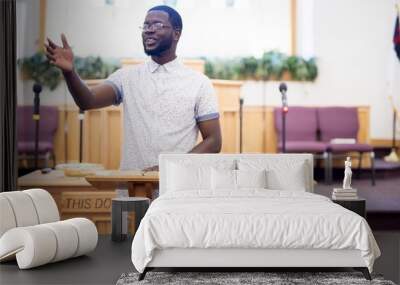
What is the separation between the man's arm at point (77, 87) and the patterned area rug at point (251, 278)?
113 inches

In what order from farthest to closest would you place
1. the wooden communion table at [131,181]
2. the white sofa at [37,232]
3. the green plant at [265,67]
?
the green plant at [265,67] → the wooden communion table at [131,181] → the white sofa at [37,232]

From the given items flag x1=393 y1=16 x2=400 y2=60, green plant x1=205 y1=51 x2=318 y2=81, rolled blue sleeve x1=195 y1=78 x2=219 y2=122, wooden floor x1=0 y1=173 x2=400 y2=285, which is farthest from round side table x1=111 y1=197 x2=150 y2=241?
flag x1=393 y1=16 x2=400 y2=60

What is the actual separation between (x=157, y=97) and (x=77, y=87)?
0.82 meters

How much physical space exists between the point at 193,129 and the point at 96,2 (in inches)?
64.6

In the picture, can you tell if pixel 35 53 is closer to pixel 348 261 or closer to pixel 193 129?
pixel 193 129

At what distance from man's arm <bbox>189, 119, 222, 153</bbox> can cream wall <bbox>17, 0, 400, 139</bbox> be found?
0.51 meters

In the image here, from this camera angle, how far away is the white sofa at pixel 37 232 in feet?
16.9

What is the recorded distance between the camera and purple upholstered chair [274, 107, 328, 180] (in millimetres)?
7730

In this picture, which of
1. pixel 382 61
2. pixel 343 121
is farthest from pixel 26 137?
pixel 382 61

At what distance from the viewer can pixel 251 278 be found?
16.0 ft

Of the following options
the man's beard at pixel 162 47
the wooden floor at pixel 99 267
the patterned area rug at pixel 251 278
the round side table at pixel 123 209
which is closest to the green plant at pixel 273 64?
the man's beard at pixel 162 47

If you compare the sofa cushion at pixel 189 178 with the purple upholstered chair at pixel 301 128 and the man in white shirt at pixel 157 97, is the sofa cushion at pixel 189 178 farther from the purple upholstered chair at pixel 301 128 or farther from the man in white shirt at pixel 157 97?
the purple upholstered chair at pixel 301 128

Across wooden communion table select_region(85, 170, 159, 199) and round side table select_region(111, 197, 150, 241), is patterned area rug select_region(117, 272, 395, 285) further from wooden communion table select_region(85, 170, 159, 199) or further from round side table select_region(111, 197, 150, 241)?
wooden communion table select_region(85, 170, 159, 199)

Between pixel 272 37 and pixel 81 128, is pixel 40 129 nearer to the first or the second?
pixel 81 128
